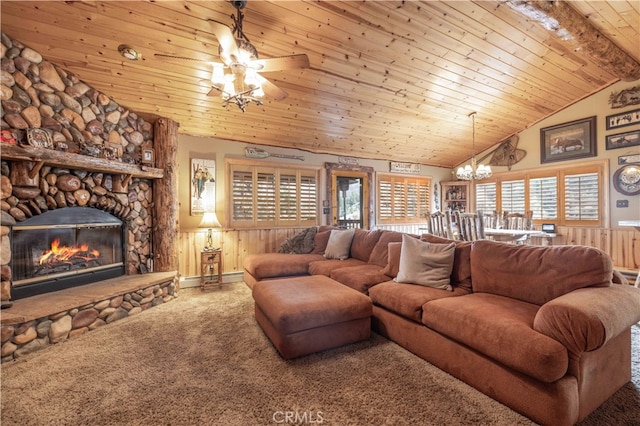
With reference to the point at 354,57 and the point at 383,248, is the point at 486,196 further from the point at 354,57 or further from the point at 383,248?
the point at 354,57

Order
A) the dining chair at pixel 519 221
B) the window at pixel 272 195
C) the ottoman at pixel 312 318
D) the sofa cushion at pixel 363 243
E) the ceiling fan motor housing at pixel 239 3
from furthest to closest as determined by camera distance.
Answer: the window at pixel 272 195 → the dining chair at pixel 519 221 → the sofa cushion at pixel 363 243 → the ceiling fan motor housing at pixel 239 3 → the ottoman at pixel 312 318

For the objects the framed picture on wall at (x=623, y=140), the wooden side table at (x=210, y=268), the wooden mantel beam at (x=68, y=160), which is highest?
the framed picture on wall at (x=623, y=140)

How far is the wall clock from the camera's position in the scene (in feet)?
15.0

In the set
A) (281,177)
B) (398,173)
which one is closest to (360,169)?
(398,173)

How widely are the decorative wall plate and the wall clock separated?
800 centimetres

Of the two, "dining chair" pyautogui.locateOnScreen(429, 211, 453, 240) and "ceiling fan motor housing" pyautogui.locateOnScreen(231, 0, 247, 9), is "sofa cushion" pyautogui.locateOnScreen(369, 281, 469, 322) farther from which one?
"ceiling fan motor housing" pyautogui.locateOnScreen(231, 0, 247, 9)

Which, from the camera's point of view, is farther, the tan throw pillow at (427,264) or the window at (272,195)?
the window at (272,195)

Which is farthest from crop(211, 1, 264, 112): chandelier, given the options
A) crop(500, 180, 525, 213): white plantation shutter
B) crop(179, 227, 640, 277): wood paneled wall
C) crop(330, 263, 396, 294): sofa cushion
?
crop(500, 180, 525, 213): white plantation shutter

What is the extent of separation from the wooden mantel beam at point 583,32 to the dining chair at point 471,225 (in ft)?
7.29

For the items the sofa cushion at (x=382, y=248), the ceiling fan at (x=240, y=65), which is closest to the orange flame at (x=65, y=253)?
the ceiling fan at (x=240, y=65)

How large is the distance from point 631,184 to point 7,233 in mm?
Result: 8231

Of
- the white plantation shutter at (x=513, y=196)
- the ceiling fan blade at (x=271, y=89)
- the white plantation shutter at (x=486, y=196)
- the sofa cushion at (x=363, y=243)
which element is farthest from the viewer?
the white plantation shutter at (x=486, y=196)

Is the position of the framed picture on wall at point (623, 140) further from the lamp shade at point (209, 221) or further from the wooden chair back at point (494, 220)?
the lamp shade at point (209, 221)

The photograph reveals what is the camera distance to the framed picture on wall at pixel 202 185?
4.52 m
